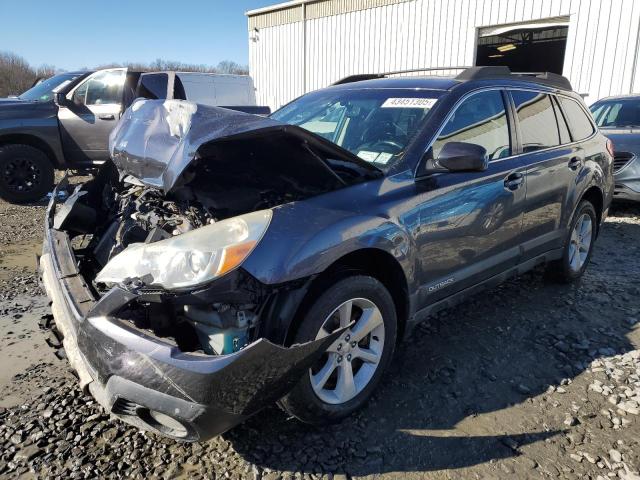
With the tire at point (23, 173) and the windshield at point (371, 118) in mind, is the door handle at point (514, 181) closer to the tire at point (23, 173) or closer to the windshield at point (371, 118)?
the windshield at point (371, 118)

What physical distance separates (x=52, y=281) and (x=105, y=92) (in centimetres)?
697

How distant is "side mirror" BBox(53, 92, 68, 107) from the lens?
26.0ft

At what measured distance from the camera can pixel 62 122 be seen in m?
8.08

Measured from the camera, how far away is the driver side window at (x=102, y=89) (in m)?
8.45

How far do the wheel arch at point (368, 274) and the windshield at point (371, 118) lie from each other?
0.58 metres

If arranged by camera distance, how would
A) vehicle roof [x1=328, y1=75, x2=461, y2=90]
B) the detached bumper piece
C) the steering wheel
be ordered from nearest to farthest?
the detached bumper piece → the steering wheel → vehicle roof [x1=328, y1=75, x2=461, y2=90]

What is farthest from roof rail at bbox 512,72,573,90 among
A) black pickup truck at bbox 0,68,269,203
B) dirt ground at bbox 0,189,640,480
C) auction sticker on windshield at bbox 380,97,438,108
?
black pickup truck at bbox 0,68,269,203

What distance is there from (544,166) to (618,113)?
5.90 metres

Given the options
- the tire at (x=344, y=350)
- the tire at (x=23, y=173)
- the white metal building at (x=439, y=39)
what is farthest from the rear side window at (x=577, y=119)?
the white metal building at (x=439, y=39)

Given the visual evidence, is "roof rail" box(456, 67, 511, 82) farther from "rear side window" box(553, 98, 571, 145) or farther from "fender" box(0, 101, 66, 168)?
"fender" box(0, 101, 66, 168)

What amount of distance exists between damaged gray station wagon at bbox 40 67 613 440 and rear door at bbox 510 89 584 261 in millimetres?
18

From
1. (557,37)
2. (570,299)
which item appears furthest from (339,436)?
(557,37)

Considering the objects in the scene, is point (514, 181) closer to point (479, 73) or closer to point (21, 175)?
point (479, 73)

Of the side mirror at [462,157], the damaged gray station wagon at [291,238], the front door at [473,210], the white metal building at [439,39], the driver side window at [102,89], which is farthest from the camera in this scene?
the white metal building at [439,39]
